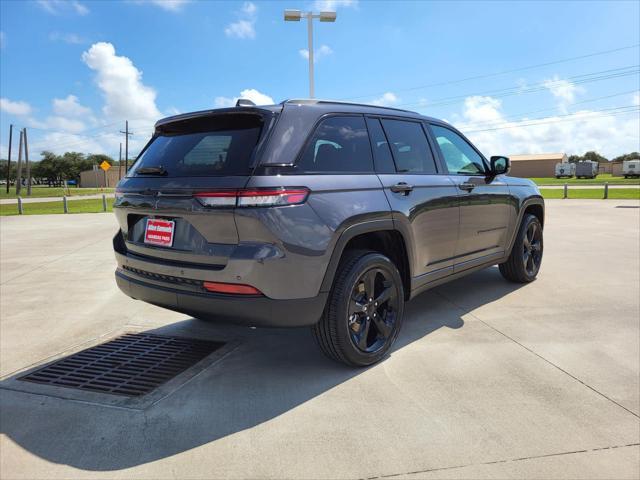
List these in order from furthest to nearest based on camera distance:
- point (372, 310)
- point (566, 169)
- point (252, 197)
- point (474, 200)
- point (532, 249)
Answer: point (566, 169) < point (532, 249) < point (474, 200) < point (372, 310) < point (252, 197)

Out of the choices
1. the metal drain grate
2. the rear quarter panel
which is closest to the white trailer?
the rear quarter panel

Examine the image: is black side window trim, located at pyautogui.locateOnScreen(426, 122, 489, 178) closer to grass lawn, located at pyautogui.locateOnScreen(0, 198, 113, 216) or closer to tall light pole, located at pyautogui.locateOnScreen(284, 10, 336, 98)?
tall light pole, located at pyautogui.locateOnScreen(284, 10, 336, 98)

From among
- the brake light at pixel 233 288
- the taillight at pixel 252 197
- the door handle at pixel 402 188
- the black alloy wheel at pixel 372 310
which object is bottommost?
the black alloy wheel at pixel 372 310

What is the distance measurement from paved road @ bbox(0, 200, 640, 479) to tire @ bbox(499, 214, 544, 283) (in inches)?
22.1

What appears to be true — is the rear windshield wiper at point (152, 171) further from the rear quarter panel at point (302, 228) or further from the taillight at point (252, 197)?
the rear quarter panel at point (302, 228)

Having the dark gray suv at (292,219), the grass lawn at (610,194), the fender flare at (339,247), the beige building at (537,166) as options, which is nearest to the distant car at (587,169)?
the beige building at (537,166)

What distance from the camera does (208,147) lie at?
9.84 feet

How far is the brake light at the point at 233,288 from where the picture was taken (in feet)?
8.93

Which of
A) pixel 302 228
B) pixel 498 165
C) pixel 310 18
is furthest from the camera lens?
pixel 310 18

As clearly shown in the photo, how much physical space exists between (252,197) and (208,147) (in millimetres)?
598

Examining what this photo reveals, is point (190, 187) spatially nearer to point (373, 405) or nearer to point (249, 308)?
point (249, 308)

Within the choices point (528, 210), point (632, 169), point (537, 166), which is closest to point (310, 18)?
point (528, 210)

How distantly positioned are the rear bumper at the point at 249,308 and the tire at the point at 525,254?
3.39m

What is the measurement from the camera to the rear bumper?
274 centimetres
